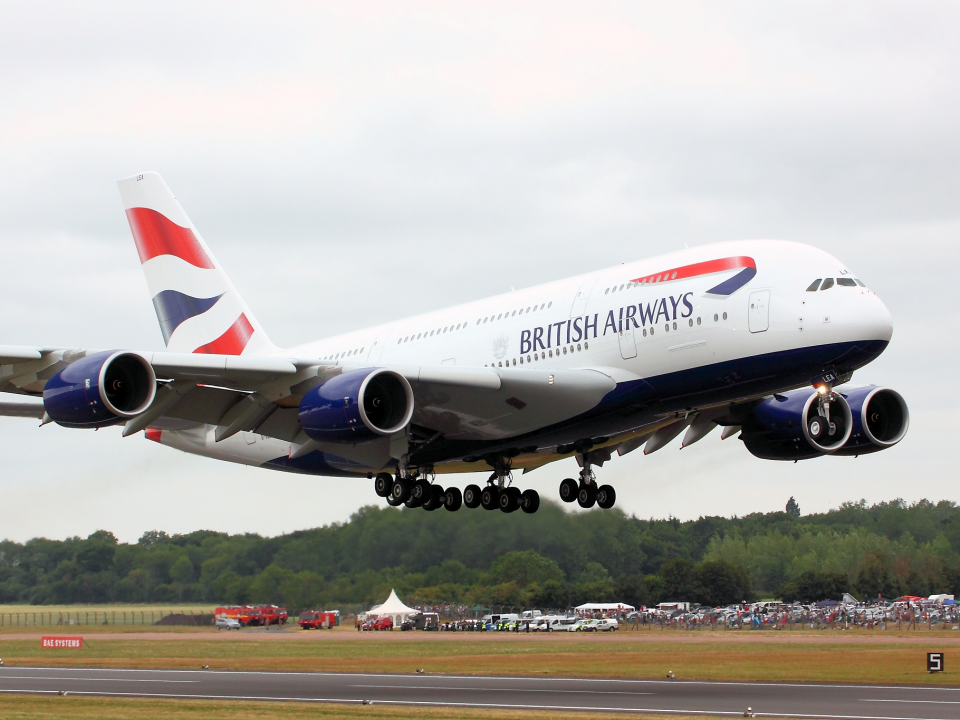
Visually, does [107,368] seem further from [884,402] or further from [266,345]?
[884,402]

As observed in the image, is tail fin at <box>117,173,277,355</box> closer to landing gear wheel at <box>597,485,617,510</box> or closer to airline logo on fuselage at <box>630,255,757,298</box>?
landing gear wheel at <box>597,485,617,510</box>

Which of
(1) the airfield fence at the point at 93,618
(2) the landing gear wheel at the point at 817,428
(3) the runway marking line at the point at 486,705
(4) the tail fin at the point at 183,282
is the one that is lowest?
(3) the runway marking line at the point at 486,705

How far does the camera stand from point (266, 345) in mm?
40531

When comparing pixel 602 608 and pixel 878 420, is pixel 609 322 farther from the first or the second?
pixel 602 608

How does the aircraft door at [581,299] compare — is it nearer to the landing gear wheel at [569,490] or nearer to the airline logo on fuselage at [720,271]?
the airline logo on fuselage at [720,271]

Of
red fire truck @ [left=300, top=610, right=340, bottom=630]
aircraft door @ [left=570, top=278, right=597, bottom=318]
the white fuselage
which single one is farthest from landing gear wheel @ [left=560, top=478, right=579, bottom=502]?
red fire truck @ [left=300, top=610, right=340, bottom=630]

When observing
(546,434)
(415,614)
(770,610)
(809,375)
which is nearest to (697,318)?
(809,375)

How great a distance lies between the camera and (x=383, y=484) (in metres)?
33.3

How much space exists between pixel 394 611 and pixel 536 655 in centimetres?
1275

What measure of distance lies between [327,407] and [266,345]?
13.8 m

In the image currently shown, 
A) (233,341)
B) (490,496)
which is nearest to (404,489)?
(490,496)

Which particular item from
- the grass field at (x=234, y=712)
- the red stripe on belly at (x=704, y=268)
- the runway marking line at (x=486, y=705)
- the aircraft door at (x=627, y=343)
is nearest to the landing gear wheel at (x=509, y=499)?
the runway marking line at (x=486, y=705)

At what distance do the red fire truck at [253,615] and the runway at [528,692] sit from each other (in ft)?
43.7

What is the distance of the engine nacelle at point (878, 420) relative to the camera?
32.2m
